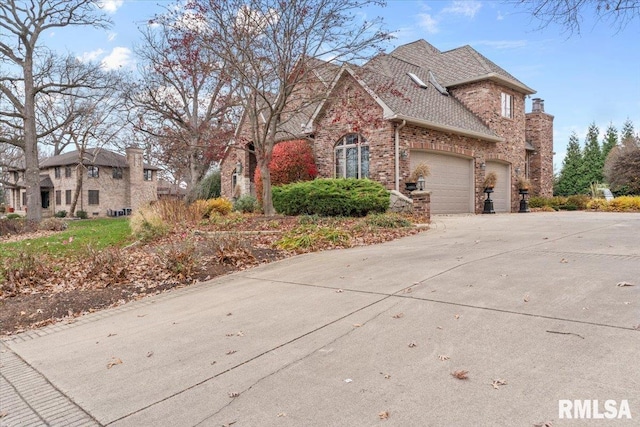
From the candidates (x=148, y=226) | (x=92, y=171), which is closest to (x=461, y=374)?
(x=148, y=226)

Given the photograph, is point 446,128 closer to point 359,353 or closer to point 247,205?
point 247,205

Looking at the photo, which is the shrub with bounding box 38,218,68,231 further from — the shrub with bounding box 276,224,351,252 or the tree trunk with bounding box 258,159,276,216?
the shrub with bounding box 276,224,351,252

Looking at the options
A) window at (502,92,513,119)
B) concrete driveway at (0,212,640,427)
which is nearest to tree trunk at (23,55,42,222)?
concrete driveway at (0,212,640,427)

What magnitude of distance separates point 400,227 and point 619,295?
6.52 meters

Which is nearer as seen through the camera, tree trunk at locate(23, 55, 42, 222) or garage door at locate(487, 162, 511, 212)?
garage door at locate(487, 162, 511, 212)

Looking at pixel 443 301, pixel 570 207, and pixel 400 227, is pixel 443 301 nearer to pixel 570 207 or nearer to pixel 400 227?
pixel 400 227

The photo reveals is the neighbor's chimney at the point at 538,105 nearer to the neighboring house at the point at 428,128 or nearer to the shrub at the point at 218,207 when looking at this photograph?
the neighboring house at the point at 428,128

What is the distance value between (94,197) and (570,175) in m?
44.9

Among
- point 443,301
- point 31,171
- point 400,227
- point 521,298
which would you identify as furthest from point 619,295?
point 31,171

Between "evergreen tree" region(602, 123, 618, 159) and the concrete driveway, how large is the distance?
43.6 metres

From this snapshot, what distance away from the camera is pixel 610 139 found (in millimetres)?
Answer: 42156

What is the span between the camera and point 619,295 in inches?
161

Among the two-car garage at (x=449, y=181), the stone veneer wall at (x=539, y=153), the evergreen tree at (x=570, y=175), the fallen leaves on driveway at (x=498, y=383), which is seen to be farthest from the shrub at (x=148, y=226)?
the evergreen tree at (x=570, y=175)

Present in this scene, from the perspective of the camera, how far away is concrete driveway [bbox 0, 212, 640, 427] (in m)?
2.54
